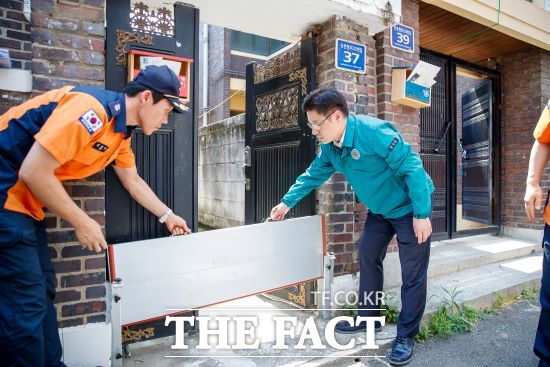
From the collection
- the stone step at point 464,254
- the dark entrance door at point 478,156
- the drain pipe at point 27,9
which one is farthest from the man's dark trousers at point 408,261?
the dark entrance door at point 478,156

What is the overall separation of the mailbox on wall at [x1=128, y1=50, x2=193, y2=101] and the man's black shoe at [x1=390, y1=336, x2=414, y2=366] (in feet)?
7.98

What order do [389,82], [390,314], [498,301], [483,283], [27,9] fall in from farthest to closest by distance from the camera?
[483,283]
[498,301]
[389,82]
[390,314]
[27,9]

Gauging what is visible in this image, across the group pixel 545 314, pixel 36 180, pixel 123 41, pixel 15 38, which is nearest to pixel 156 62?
pixel 123 41

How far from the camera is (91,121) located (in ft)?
5.58

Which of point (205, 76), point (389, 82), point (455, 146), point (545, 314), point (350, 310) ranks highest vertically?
point (205, 76)

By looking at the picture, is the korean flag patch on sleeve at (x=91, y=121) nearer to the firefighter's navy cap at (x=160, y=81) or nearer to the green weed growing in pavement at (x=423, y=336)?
the firefighter's navy cap at (x=160, y=81)

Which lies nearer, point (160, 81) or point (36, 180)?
point (36, 180)

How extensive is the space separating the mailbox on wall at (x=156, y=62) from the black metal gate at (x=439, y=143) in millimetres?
3728

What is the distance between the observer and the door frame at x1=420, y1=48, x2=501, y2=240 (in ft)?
18.1

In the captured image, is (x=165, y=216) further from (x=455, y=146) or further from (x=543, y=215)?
(x=455, y=146)

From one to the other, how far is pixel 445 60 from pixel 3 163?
574cm

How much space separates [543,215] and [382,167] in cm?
101

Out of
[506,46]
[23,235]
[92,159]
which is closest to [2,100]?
[92,159]

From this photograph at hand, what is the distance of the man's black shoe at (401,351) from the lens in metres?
2.60
